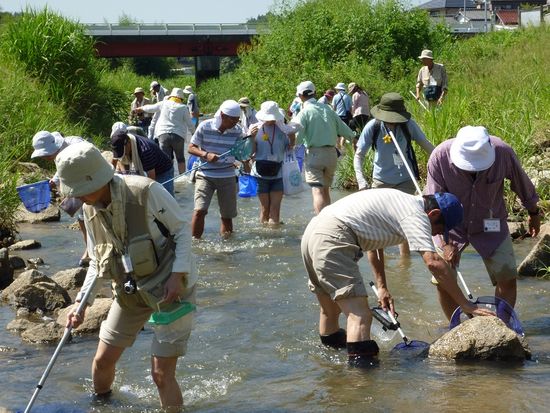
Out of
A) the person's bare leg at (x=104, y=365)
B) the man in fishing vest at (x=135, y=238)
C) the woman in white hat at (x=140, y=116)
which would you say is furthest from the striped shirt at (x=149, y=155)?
the woman in white hat at (x=140, y=116)

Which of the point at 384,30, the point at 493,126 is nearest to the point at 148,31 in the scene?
the point at 384,30

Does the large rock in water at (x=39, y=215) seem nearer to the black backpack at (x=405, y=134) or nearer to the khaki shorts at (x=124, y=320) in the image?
the black backpack at (x=405, y=134)

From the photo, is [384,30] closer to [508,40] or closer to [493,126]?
[508,40]

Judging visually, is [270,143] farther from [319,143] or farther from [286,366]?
[286,366]

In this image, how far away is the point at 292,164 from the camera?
11.6 metres

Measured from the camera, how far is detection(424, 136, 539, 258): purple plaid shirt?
6383 mm

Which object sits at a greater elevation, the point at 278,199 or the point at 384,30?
the point at 384,30

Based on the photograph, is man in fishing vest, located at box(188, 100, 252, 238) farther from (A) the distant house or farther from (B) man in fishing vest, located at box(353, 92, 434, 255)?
(A) the distant house

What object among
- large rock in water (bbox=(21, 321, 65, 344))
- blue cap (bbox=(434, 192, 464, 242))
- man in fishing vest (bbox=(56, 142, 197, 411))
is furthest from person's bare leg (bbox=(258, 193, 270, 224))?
man in fishing vest (bbox=(56, 142, 197, 411))

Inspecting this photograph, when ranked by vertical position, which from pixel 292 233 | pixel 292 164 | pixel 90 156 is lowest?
pixel 292 233

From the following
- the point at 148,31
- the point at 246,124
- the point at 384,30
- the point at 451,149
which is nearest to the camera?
the point at 451,149

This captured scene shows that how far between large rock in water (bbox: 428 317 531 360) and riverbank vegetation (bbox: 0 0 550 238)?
189 inches

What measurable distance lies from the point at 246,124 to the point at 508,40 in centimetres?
1754

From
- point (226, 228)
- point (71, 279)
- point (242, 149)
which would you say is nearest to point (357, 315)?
point (71, 279)
